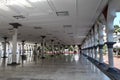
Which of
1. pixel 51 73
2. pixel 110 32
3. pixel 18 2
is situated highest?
pixel 18 2

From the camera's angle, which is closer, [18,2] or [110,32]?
[18,2]

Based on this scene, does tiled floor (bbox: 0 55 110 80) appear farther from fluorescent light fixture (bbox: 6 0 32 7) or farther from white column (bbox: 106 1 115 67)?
fluorescent light fixture (bbox: 6 0 32 7)

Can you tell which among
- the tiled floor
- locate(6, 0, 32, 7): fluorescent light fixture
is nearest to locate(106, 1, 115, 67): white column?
the tiled floor

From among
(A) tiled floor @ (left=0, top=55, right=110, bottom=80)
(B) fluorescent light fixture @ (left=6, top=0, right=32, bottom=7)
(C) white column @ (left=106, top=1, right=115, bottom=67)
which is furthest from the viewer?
(C) white column @ (left=106, top=1, right=115, bottom=67)

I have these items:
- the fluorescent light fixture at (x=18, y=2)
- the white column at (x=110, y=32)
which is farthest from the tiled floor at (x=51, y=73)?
the fluorescent light fixture at (x=18, y=2)

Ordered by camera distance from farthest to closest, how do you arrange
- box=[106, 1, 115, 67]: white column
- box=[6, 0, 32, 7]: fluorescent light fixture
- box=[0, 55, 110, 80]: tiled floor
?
box=[106, 1, 115, 67]: white column → box=[6, 0, 32, 7]: fluorescent light fixture → box=[0, 55, 110, 80]: tiled floor

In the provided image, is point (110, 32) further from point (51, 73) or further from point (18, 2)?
point (18, 2)

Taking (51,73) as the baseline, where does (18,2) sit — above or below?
above

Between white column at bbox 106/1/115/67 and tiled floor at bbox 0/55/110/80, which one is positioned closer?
tiled floor at bbox 0/55/110/80

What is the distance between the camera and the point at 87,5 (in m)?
8.06

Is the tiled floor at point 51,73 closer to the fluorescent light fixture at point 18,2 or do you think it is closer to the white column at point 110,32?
the white column at point 110,32

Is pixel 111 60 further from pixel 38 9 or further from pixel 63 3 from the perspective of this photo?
pixel 38 9

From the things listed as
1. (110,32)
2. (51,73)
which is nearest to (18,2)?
(51,73)

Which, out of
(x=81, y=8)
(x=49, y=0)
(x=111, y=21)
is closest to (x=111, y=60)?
(x=111, y=21)
